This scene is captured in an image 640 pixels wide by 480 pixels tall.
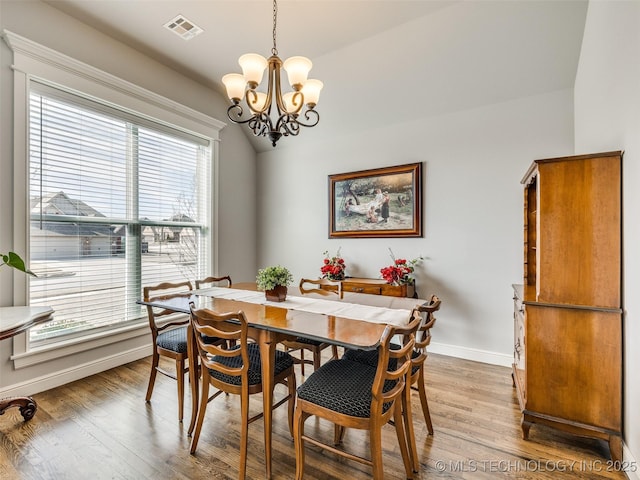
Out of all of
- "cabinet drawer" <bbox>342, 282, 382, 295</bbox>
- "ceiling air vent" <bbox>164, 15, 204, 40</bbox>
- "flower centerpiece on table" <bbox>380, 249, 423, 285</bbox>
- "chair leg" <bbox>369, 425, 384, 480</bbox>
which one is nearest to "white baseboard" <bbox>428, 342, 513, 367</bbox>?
"flower centerpiece on table" <bbox>380, 249, 423, 285</bbox>

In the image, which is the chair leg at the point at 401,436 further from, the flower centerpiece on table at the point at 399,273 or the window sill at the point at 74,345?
the window sill at the point at 74,345

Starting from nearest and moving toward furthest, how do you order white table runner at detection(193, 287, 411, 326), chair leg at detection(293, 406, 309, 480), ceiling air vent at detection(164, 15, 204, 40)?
chair leg at detection(293, 406, 309, 480) < white table runner at detection(193, 287, 411, 326) < ceiling air vent at detection(164, 15, 204, 40)

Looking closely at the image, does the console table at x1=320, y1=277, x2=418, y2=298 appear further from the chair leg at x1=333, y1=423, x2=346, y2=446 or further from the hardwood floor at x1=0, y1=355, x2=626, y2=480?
the chair leg at x1=333, y1=423, x2=346, y2=446

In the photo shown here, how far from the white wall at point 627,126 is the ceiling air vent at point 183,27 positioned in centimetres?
320

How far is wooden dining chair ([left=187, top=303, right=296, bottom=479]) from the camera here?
1.64 meters

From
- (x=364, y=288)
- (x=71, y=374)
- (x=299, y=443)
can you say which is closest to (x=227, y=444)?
(x=299, y=443)

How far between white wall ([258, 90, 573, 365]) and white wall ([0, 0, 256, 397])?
151 cm

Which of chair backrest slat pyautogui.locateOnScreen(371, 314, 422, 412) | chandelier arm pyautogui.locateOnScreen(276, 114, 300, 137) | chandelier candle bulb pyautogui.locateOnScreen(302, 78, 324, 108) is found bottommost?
chair backrest slat pyautogui.locateOnScreen(371, 314, 422, 412)

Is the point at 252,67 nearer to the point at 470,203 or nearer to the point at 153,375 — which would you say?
the point at 153,375

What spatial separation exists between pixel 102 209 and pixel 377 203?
2.98 m

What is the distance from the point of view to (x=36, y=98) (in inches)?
103

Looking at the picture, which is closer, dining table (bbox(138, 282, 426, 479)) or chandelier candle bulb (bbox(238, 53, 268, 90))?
dining table (bbox(138, 282, 426, 479))

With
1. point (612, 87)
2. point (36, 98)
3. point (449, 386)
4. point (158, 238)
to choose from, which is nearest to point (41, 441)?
point (158, 238)

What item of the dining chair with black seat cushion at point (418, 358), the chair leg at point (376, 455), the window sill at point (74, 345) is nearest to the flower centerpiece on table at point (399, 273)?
the dining chair with black seat cushion at point (418, 358)
